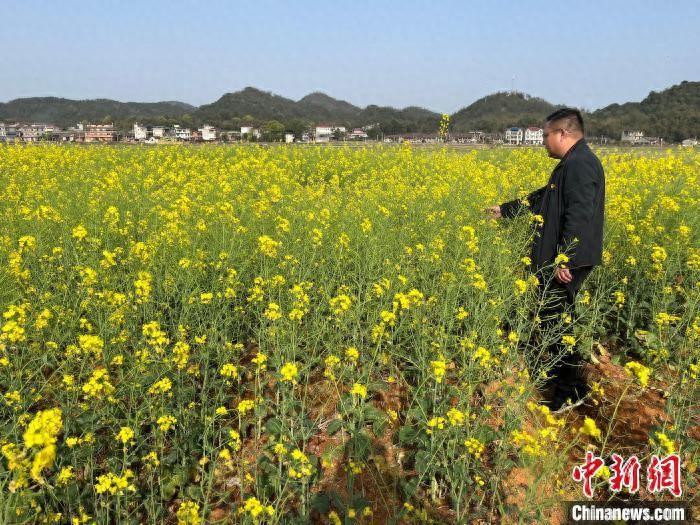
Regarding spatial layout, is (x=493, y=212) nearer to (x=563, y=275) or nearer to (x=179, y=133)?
(x=563, y=275)

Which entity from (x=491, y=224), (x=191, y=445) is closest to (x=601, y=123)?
(x=491, y=224)

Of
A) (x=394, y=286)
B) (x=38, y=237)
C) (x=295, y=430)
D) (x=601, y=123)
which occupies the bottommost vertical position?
(x=295, y=430)

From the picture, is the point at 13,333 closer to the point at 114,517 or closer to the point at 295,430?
the point at 114,517

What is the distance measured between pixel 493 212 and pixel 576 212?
114 centimetres

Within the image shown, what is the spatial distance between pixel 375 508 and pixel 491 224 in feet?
9.49

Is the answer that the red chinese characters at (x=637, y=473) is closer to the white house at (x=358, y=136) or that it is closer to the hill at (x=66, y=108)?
the white house at (x=358, y=136)

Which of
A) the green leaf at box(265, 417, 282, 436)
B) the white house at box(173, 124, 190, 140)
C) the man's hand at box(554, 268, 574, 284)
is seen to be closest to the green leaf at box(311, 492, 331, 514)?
the green leaf at box(265, 417, 282, 436)

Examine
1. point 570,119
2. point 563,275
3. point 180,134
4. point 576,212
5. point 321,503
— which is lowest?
point 321,503

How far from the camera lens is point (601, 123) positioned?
159 feet

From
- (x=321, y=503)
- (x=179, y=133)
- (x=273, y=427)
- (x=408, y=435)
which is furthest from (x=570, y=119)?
(x=179, y=133)

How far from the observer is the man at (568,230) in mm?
3146

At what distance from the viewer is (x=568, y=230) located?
10.4 ft

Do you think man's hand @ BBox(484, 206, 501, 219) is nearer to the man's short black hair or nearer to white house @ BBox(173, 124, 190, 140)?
the man's short black hair

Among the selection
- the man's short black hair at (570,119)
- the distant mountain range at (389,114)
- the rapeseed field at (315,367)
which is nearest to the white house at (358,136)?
the distant mountain range at (389,114)
